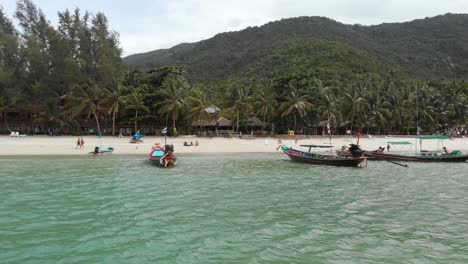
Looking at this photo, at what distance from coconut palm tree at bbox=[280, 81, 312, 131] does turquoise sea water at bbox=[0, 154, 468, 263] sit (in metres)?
34.7

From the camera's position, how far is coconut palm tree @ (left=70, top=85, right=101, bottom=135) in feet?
170

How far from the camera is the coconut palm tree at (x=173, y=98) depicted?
51406 mm

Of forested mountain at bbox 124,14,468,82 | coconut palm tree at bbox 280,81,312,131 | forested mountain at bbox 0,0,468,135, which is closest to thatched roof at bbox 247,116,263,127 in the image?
forested mountain at bbox 0,0,468,135

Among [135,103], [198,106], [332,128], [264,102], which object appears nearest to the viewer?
[198,106]

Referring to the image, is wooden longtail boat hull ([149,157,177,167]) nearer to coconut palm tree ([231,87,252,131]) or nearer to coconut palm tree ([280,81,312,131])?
coconut palm tree ([231,87,252,131])

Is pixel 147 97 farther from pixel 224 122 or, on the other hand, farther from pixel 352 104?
pixel 352 104

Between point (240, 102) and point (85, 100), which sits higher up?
point (240, 102)

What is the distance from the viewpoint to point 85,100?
51406 mm

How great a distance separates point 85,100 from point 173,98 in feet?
41.2

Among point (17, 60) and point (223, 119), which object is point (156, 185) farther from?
point (17, 60)

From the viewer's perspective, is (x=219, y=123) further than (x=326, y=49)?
No

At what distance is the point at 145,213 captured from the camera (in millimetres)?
12555

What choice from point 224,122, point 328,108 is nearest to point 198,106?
point 224,122

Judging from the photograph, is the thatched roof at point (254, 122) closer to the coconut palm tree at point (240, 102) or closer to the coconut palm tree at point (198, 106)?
the coconut palm tree at point (240, 102)
